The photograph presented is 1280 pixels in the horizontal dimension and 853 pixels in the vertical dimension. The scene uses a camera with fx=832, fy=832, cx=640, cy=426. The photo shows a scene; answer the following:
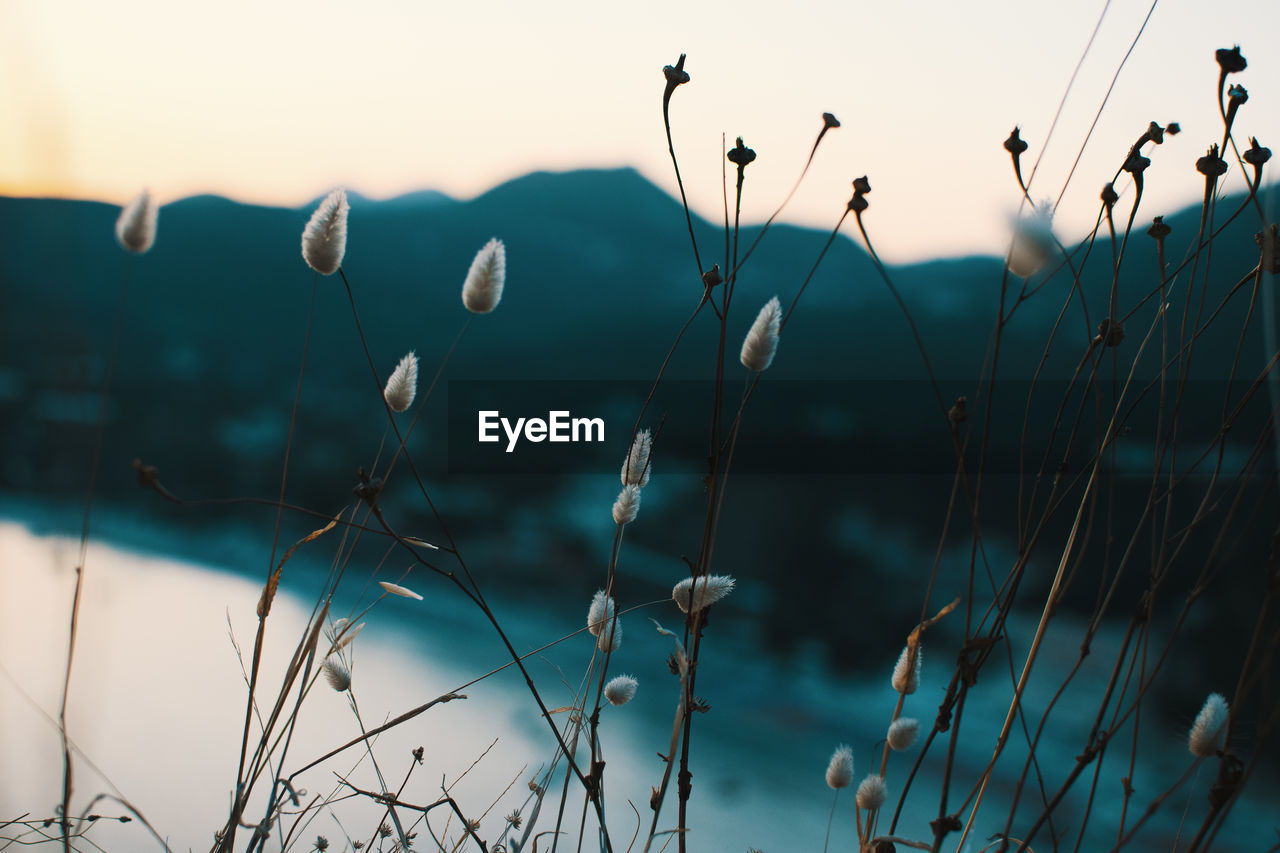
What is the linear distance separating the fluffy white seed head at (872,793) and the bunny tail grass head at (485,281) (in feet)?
0.96

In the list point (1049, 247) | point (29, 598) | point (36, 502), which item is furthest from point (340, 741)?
point (1049, 247)

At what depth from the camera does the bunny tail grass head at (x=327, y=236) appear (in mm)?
346

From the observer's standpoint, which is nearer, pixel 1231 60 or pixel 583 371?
pixel 1231 60

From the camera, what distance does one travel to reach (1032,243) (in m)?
0.36

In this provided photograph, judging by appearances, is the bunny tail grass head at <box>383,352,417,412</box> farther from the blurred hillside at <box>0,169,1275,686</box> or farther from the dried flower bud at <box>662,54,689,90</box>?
the blurred hillside at <box>0,169,1275,686</box>

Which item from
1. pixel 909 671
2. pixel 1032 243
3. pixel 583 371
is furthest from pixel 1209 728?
pixel 583 371

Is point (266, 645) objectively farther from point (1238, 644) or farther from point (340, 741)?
point (1238, 644)

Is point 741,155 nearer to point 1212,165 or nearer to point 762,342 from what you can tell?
point 762,342

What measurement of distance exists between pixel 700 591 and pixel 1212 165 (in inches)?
11.5

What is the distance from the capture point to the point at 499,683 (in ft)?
3.18

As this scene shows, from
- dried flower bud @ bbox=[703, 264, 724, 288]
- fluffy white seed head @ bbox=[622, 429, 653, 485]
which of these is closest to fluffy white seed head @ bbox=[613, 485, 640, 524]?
fluffy white seed head @ bbox=[622, 429, 653, 485]

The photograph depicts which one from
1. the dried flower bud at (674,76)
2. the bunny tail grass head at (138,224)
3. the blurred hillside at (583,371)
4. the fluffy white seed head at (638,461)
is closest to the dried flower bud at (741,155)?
the dried flower bud at (674,76)

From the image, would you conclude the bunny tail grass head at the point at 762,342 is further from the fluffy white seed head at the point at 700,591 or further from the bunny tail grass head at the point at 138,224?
the bunny tail grass head at the point at 138,224

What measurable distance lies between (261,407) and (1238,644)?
1.17 metres
